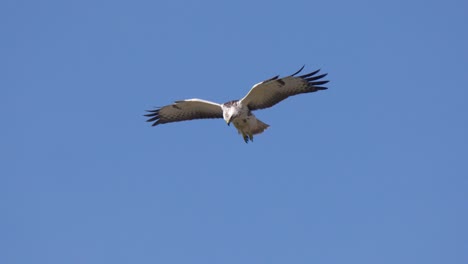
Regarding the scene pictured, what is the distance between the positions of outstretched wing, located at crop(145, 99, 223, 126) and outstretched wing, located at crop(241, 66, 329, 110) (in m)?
0.69

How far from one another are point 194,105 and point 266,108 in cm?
138

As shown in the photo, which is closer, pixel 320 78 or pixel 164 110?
pixel 320 78

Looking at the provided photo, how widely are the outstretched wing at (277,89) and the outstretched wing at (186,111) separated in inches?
27.1

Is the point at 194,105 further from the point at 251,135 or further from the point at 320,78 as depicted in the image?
the point at 320,78

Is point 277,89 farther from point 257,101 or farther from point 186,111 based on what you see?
point 186,111

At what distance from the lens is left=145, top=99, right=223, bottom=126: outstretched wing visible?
16812 millimetres

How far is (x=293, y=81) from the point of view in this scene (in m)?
16.1

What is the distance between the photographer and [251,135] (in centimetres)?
1644

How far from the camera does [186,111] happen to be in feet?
57.1

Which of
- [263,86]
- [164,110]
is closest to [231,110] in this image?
[263,86]

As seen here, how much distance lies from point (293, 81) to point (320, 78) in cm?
45

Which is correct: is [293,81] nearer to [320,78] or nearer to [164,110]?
[320,78]

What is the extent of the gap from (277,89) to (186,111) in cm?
200

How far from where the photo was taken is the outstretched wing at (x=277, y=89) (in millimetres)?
15922
